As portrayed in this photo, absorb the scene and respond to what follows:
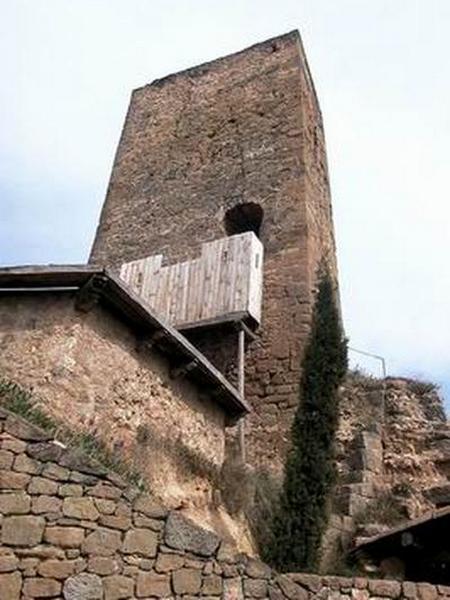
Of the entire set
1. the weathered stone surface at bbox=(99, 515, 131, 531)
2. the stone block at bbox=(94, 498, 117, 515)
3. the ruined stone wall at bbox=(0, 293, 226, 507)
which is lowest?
the weathered stone surface at bbox=(99, 515, 131, 531)

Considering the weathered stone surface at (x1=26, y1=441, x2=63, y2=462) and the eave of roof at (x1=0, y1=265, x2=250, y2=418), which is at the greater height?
the eave of roof at (x1=0, y1=265, x2=250, y2=418)

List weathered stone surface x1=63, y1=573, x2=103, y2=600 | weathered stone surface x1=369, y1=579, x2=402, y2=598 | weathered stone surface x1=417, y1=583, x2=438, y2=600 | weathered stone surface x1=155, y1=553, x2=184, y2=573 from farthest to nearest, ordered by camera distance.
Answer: weathered stone surface x1=417, y1=583, x2=438, y2=600 → weathered stone surface x1=369, y1=579, x2=402, y2=598 → weathered stone surface x1=155, y1=553, x2=184, y2=573 → weathered stone surface x1=63, y1=573, x2=103, y2=600

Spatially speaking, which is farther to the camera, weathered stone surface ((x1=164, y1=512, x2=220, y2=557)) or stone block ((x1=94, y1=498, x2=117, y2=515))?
weathered stone surface ((x1=164, y1=512, x2=220, y2=557))

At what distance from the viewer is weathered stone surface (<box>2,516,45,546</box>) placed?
5.06 metres

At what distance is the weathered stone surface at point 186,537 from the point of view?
18.9 feet

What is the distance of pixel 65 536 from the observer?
5.28 metres

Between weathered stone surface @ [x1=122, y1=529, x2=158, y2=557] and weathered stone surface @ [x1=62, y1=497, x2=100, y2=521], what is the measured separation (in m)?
0.33

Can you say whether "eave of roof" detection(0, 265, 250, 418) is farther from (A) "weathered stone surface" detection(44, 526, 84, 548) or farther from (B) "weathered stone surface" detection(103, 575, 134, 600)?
(B) "weathered stone surface" detection(103, 575, 134, 600)

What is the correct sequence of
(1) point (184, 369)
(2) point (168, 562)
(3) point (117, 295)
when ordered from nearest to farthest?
(2) point (168, 562), (3) point (117, 295), (1) point (184, 369)

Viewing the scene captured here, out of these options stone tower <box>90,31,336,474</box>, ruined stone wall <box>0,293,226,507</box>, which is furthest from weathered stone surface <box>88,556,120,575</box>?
stone tower <box>90,31,336,474</box>

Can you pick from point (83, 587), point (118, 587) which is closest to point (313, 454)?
point (118, 587)

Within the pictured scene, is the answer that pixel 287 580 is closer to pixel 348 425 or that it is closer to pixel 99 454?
pixel 99 454

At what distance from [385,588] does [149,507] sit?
9.24 ft

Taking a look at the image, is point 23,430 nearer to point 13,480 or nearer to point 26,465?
point 26,465
